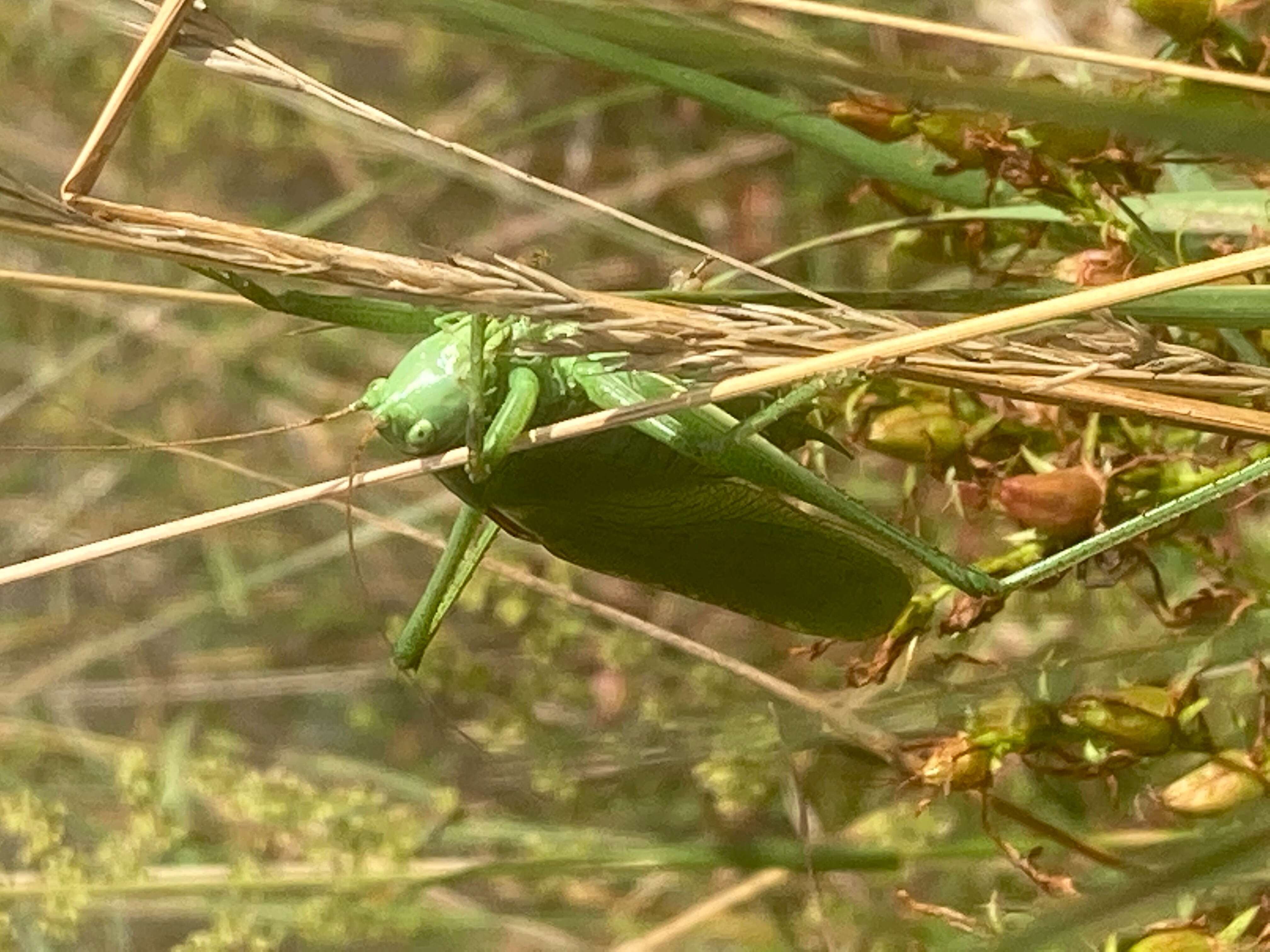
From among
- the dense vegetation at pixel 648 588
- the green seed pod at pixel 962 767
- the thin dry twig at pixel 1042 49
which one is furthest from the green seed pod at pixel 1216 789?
the thin dry twig at pixel 1042 49

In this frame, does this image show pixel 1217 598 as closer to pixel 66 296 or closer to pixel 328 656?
pixel 328 656

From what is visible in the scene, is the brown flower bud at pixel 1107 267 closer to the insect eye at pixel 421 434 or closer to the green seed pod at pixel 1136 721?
the green seed pod at pixel 1136 721

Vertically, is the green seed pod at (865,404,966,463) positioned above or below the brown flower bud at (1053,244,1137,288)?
below

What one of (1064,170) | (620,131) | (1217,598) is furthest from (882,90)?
(620,131)

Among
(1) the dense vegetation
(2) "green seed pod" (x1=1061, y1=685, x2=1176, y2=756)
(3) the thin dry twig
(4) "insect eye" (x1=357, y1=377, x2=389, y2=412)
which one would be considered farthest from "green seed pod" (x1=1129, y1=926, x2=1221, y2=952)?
(4) "insect eye" (x1=357, y1=377, x2=389, y2=412)

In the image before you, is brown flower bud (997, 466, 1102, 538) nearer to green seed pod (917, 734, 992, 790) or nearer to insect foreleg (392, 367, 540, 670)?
green seed pod (917, 734, 992, 790)

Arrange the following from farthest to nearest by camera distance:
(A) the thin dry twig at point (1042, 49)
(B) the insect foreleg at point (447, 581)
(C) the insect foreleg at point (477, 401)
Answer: (B) the insect foreleg at point (447, 581) < (C) the insect foreleg at point (477, 401) < (A) the thin dry twig at point (1042, 49)

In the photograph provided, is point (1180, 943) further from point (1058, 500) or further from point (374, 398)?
point (374, 398)
